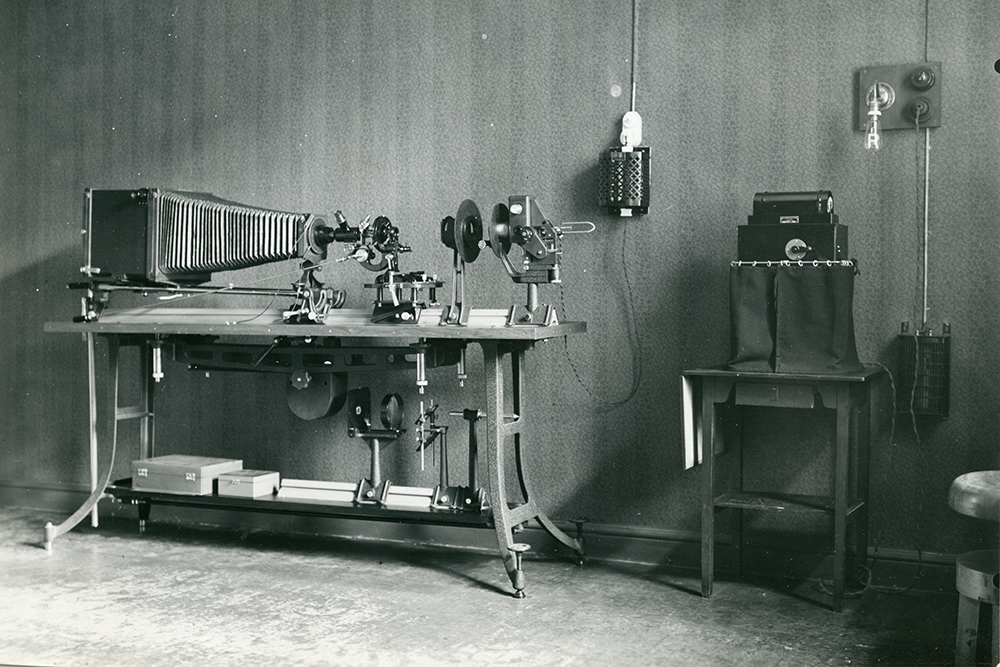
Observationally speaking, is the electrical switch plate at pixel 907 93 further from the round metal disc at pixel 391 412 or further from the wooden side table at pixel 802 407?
the round metal disc at pixel 391 412

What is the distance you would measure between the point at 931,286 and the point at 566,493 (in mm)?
1740

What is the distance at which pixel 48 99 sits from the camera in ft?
18.7

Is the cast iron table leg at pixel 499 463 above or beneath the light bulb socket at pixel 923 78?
beneath

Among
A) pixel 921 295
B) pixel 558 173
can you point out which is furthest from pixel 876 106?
pixel 558 173

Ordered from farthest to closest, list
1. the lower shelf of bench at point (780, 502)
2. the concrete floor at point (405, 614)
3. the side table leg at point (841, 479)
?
the lower shelf of bench at point (780, 502), the side table leg at point (841, 479), the concrete floor at point (405, 614)

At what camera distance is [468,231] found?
166 inches

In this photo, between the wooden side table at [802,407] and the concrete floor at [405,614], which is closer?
the concrete floor at [405,614]

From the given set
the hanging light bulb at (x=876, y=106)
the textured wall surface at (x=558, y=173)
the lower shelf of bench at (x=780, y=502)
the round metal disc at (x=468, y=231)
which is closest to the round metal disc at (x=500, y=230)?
the round metal disc at (x=468, y=231)

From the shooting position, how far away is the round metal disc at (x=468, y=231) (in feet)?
13.6

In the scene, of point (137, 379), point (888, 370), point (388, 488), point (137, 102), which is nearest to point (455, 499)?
point (388, 488)

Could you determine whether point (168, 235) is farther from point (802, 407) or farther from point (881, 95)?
point (881, 95)

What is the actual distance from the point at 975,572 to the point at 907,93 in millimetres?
1930

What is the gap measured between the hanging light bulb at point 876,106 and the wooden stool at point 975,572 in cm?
144

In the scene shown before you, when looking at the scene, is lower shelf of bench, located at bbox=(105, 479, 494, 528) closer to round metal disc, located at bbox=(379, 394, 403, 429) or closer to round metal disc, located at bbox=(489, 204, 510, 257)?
round metal disc, located at bbox=(379, 394, 403, 429)
